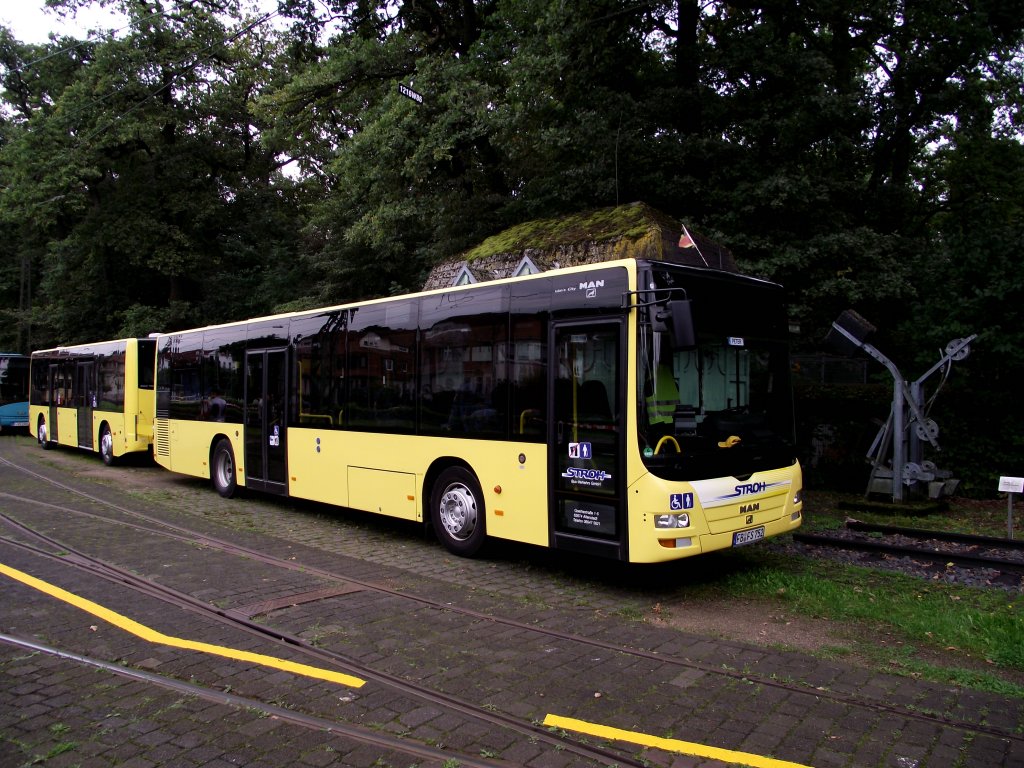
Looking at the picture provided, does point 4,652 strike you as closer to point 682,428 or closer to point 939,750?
point 682,428

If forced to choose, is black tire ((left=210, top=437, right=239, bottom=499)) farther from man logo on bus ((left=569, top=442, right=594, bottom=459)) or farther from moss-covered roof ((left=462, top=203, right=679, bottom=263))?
man logo on bus ((left=569, top=442, right=594, bottom=459))

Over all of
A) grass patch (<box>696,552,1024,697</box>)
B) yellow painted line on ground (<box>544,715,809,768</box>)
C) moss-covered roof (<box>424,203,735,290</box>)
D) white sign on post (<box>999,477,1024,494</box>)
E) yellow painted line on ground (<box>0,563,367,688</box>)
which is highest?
moss-covered roof (<box>424,203,735,290</box>)

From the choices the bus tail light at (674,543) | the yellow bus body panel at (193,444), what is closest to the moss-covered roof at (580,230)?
the yellow bus body panel at (193,444)

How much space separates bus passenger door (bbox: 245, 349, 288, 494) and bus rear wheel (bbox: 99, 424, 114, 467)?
860cm

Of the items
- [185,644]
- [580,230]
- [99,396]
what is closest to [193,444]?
[99,396]

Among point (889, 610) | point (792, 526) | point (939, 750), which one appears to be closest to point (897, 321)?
point (792, 526)

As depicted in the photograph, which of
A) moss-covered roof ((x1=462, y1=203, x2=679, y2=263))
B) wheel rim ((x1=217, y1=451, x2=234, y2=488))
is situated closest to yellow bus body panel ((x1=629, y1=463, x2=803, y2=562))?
moss-covered roof ((x1=462, y1=203, x2=679, y2=263))

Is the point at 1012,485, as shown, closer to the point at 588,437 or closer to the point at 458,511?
the point at 588,437

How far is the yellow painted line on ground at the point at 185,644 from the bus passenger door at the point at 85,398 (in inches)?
575

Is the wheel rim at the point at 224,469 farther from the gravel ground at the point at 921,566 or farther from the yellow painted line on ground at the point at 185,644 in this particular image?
the gravel ground at the point at 921,566

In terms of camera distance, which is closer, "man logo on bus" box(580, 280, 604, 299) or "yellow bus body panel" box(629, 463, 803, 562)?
"yellow bus body panel" box(629, 463, 803, 562)

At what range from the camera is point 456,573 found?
26.3 feet

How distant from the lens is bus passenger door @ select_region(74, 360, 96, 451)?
20125mm

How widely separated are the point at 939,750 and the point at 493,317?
18.5 ft
